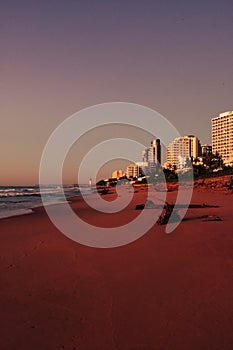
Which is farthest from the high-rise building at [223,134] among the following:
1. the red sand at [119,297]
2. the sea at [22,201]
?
the red sand at [119,297]

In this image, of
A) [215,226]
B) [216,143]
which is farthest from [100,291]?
[216,143]

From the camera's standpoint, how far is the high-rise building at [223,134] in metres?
175

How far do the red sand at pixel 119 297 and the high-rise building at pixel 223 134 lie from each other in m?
174

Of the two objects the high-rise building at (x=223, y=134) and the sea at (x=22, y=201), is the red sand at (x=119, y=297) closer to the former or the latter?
the sea at (x=22, y=201)

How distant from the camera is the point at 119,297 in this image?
4852 mm

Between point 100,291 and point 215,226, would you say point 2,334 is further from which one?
point 215,226

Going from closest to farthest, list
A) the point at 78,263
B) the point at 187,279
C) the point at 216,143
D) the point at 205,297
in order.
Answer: the point at 205,297 → the point at 187,279 → the point at 78,263 → the point at 216,143

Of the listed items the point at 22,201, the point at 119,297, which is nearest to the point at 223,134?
the point at 22,201

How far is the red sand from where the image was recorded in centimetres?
368

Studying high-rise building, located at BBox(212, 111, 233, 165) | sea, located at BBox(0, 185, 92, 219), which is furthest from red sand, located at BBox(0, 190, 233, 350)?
high-rise building, located at BBox(212, 111, 233, 165)

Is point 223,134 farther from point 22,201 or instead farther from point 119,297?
point 119,297

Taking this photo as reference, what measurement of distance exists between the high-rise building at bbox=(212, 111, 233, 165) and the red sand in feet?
569

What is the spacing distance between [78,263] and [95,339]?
132 inches

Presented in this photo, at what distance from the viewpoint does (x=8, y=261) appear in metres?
7.28
